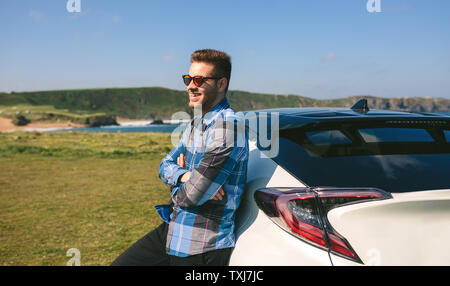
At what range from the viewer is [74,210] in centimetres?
650

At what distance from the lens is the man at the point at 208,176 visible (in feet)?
5.59

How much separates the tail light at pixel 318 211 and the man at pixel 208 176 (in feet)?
1.08

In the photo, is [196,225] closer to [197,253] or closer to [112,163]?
[197,253]

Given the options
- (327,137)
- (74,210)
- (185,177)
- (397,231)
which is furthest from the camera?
(74,210)

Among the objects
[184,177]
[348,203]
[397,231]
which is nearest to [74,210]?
[184,177]

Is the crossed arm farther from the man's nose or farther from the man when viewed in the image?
the man's nose

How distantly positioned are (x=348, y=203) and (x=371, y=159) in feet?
1.12

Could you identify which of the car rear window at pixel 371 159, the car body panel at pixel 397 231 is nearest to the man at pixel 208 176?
the car rear window at pixel 371 159

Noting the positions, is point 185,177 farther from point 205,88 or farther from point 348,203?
point 348,203

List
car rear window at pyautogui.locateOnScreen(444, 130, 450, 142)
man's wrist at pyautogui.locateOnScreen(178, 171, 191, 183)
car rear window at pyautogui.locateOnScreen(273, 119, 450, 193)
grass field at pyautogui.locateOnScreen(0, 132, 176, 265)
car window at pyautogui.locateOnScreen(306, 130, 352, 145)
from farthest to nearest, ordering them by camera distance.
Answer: grass field at pyautogui.locateOnScreen(0, 132, 176, 265) → car window at pyautogui.locateOnScreen(306, 130, 352, 145) → car rear window at pyautogui.locateOnScreen(444, 130, 450, 142) → man's wrist at pyautogui.locateOnScreen(178, 171, 191, 183) → car rear window at pyautogui.locateOnScreen(273, 119, 450, 193)

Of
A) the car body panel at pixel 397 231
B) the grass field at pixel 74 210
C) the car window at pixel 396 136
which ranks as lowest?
the grass field at pixel 74 210

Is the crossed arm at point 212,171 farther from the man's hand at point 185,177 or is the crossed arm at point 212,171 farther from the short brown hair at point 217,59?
the short brown hair at point 217,59

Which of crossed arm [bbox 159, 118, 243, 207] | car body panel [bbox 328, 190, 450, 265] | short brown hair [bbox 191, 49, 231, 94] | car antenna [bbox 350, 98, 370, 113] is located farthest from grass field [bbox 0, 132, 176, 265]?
car body panel [bbox 328, 190, 450, 265]

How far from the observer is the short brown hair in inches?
78.2
